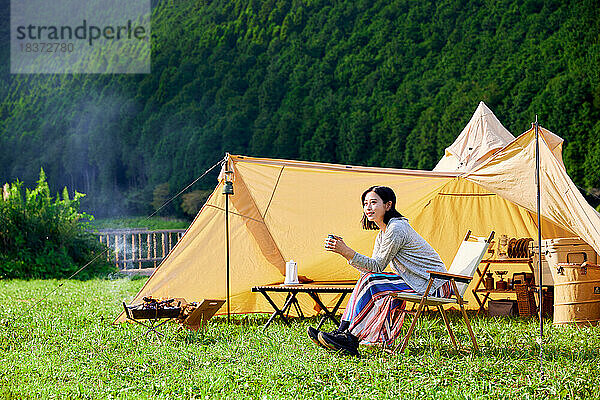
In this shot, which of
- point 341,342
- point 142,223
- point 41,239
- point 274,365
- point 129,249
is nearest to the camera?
point 274,365

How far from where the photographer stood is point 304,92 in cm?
1528

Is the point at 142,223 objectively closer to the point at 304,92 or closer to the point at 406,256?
the point at 304,92

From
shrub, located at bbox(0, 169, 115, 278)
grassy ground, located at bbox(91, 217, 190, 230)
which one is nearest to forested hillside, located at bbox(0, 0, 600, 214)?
grassy ground, located at bbox(91, 217, 190, 230)

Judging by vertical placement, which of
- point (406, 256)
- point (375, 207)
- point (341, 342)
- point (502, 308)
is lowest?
point (502, 308)

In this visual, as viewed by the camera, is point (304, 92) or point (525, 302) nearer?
point (525, 302)

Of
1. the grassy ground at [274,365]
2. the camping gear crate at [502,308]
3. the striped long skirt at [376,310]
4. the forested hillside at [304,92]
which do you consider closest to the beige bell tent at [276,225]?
the grassy ground at [274,365]

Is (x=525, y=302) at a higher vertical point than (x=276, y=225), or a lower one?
lower

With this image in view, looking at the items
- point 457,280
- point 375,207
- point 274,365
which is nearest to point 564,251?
point 457,280

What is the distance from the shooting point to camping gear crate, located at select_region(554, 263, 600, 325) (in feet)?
16.1

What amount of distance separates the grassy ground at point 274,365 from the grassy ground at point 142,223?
10018mm

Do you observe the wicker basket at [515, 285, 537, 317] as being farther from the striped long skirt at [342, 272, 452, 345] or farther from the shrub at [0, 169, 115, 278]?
the shrub at [0, 169, 115, 278]

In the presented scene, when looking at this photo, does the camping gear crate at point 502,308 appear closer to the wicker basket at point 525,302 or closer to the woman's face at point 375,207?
the wicker basket at point 525,302

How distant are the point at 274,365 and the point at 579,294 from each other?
2438 mm

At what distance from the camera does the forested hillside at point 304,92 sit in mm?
10266
